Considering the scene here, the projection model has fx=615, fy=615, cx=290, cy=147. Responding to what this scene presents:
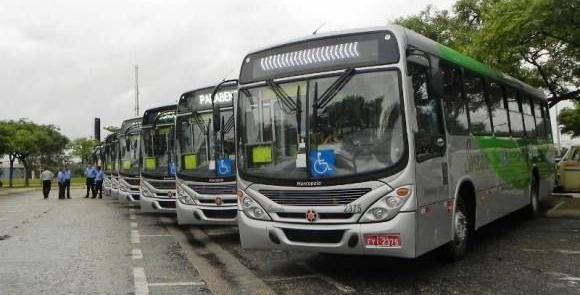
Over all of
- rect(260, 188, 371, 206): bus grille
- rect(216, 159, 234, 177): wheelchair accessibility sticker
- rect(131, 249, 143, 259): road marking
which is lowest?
rect(131, 249, 143, 259): road marking

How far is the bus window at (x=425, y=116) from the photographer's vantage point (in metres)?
6.81

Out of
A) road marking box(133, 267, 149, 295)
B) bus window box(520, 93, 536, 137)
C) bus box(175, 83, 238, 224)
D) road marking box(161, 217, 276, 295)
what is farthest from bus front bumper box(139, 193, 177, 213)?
bus window box(520, 93, 536, 137)

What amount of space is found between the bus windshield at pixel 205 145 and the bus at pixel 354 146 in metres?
3.27

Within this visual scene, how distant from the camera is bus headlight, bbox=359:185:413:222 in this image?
648cm

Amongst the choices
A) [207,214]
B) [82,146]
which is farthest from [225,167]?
[82,146]

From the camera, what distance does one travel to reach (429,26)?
27.3 m

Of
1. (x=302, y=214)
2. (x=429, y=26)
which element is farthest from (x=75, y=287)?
(x=429, y=26)

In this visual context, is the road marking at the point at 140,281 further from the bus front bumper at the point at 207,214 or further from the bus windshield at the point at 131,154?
the bus windshield at the point at 131,154

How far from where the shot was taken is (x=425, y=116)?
7047mm

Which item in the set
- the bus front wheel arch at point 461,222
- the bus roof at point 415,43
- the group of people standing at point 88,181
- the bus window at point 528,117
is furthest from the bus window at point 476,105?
the group of people standing at point 88,181

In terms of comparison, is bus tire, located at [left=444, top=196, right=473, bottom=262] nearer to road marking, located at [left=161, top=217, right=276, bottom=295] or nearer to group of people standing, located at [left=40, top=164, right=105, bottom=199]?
road marking, located at [left=161, top=217, right=276, bottom=295]

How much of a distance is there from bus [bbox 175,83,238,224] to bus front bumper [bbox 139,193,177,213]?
2.03 meters

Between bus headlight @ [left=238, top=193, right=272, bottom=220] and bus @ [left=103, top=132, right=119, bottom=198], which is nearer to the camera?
bus headlight @ [left=238, top=193, right=272, bottom=220]

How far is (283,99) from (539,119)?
852 cm
